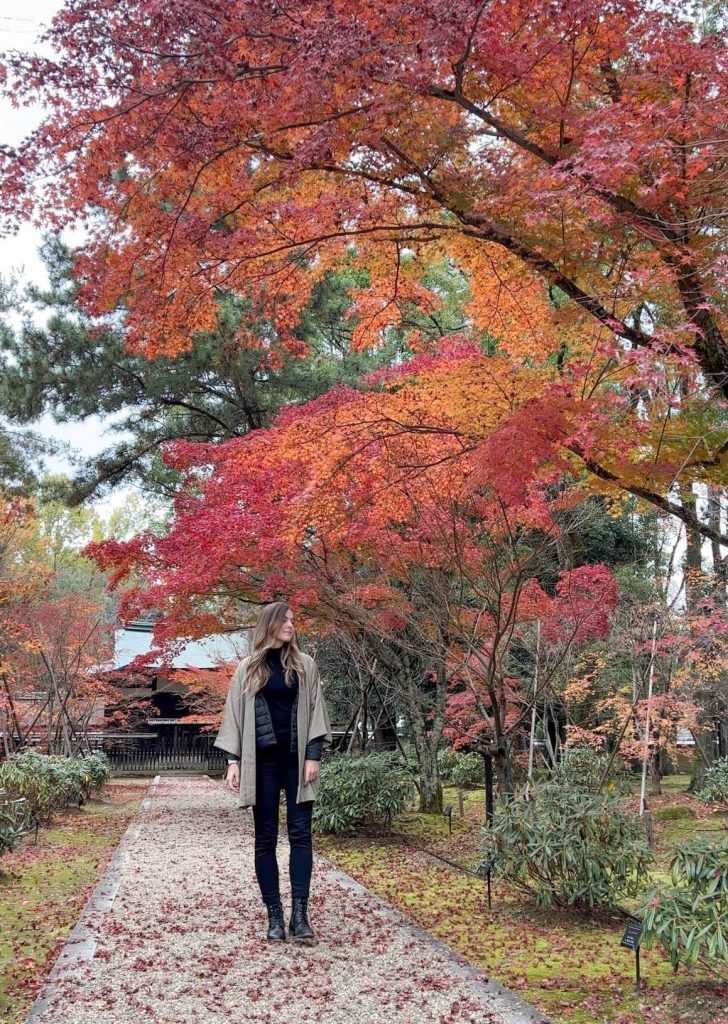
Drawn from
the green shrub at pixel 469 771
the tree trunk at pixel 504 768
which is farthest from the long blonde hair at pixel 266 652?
the green shrub at pixel 469 771

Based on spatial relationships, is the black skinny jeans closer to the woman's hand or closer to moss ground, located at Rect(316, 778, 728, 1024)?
the woman's hand

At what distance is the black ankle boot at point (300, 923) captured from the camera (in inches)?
151

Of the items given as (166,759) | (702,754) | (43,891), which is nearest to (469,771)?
(702,754)

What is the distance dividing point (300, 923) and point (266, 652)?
4.33ft

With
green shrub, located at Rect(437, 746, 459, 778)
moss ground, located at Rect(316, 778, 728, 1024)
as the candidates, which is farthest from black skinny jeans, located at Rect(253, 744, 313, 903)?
green shrub, located at Rect(437, 746, 459, 778)

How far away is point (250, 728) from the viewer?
3789 mm

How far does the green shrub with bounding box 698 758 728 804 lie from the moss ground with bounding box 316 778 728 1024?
411 cm

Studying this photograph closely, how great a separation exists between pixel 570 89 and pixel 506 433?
1.92m

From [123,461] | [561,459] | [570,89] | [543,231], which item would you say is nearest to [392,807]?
[561,459]

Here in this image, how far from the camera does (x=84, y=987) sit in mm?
3281

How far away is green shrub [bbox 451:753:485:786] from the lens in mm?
15445

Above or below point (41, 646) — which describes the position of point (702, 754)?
below

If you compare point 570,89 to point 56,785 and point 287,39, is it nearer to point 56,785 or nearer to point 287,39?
point 287,39

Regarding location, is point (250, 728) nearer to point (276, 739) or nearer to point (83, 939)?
point (276, 739)
